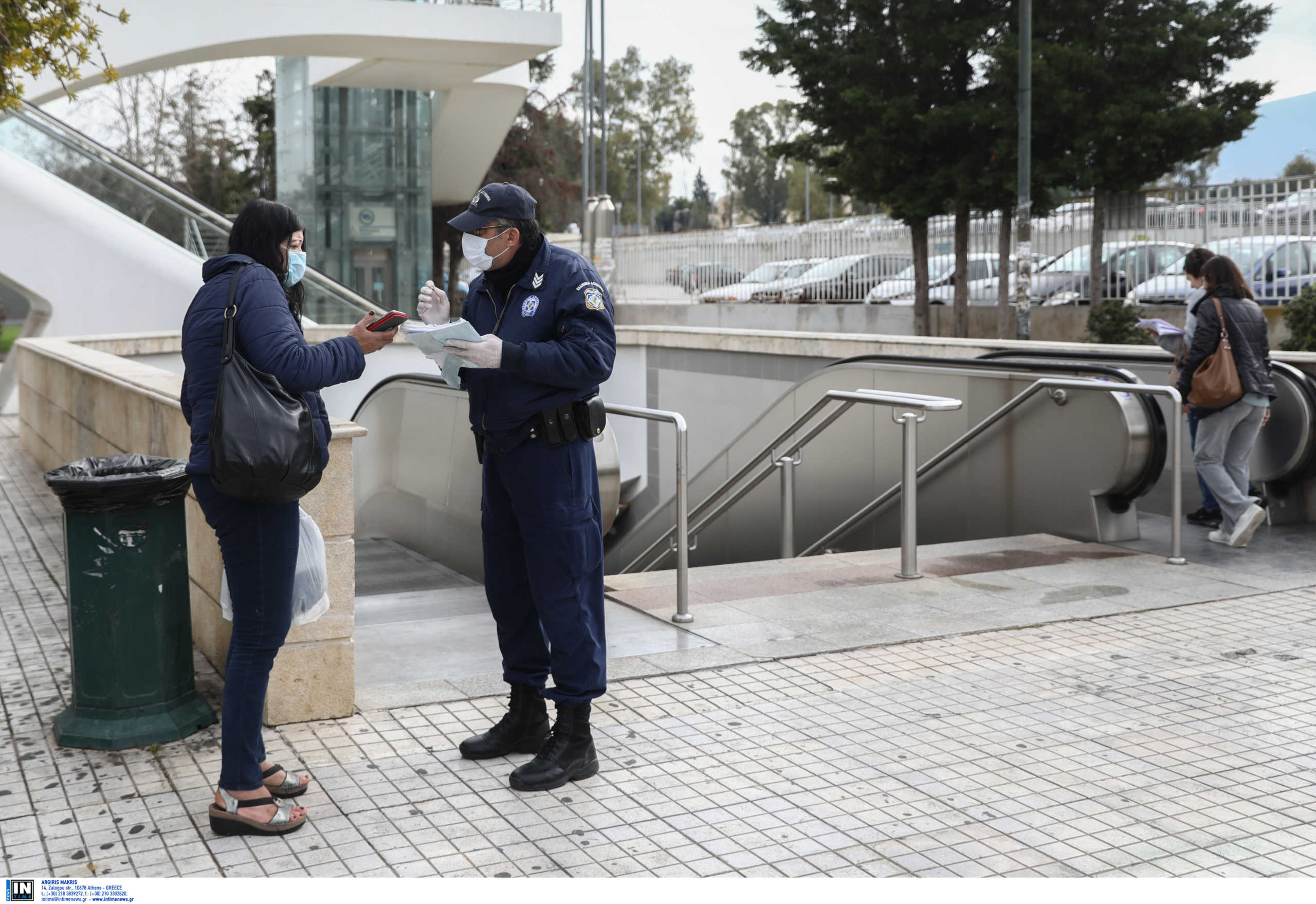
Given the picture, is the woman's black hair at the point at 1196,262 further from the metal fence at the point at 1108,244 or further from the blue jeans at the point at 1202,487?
the metal fence at the point at 1108,244

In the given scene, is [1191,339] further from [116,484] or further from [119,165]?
[119,165]

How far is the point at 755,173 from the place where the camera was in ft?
349

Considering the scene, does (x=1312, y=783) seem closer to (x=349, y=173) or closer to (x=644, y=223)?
(x=349, y=173)

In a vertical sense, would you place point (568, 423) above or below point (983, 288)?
below

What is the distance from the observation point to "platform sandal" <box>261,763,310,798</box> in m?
4.04

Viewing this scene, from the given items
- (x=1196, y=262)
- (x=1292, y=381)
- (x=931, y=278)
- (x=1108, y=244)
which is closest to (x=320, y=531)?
(x=1196, y=262)

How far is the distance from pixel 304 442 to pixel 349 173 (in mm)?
27685

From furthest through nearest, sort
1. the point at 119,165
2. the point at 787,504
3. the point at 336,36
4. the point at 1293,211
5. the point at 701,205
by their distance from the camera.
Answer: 1. the point at 701,205
2. the point at 336,36
3. the point at 119,165
4. the point at 1293,211
5. the point at 787,504

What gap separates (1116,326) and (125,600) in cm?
1904

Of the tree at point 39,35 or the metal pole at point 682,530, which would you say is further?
the tree at point 39,35

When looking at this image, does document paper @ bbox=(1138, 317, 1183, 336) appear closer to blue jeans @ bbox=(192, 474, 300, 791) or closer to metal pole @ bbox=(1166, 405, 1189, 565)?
metal pole @ bbox=(1166, 405, 1189, 565)

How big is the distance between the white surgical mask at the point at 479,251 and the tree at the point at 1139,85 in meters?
20.2

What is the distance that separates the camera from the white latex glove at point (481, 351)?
3.93m

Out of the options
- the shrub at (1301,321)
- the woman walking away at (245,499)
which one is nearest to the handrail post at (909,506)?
the woman walking away at (245,499)
